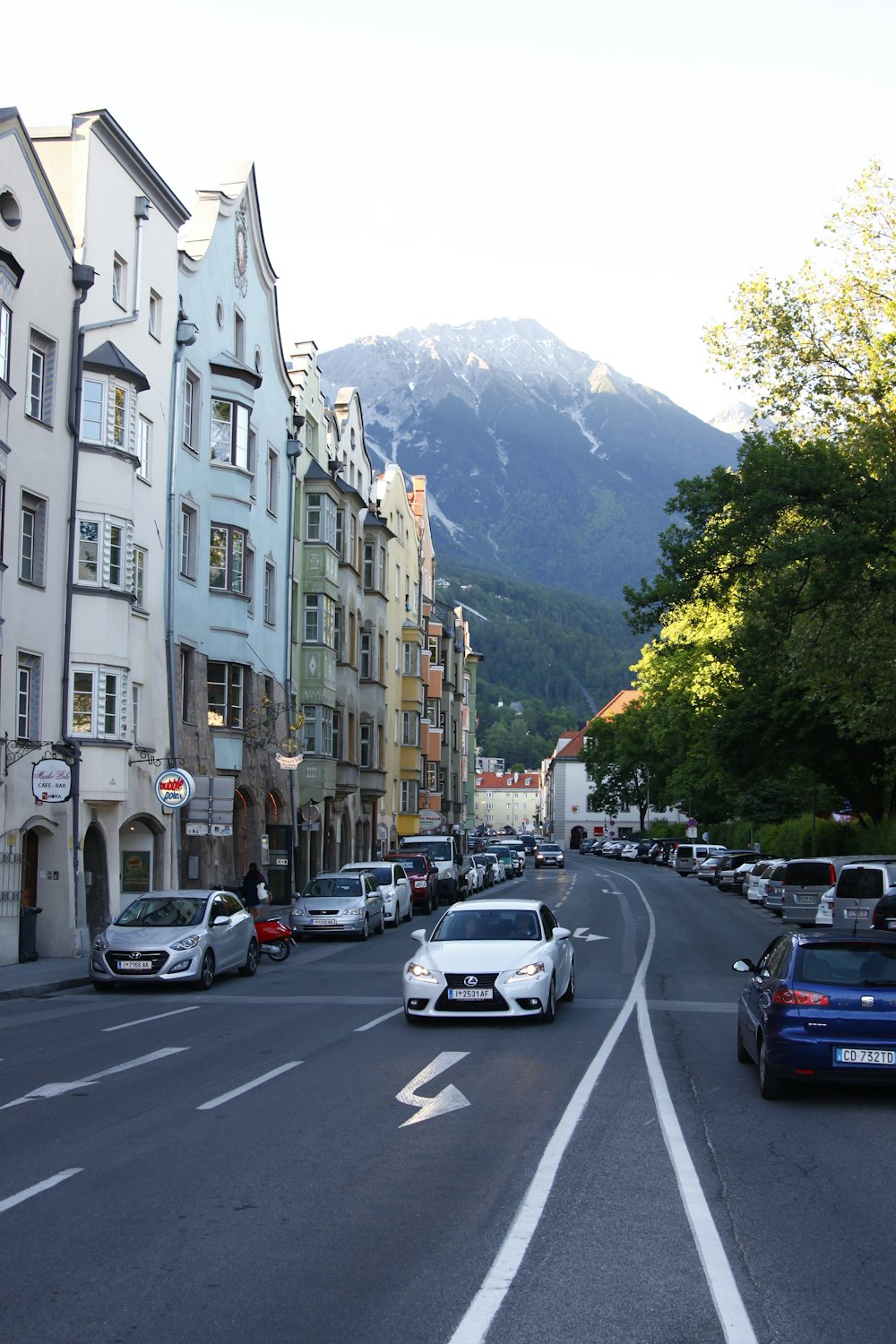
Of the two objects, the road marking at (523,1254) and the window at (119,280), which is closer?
the road marking at (523,1254)

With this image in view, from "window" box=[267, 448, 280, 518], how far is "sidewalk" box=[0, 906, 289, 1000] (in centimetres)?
2025

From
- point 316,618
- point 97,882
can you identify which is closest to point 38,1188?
point 97,882

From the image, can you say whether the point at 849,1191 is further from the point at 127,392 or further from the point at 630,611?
the point at 127,392

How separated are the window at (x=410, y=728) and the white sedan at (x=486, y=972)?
5181 cm

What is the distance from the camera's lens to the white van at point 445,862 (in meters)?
47.4

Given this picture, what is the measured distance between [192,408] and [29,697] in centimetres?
1287

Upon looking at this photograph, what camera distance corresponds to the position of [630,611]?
28.4 metres

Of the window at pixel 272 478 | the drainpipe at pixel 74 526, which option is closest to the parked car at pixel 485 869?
the window at pixel 272 478

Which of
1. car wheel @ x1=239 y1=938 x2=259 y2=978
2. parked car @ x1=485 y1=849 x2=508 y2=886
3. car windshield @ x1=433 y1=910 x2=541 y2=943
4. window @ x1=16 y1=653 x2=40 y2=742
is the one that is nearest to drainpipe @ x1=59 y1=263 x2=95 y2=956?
window @ x1=16 y1=653 x2=40 y2=742

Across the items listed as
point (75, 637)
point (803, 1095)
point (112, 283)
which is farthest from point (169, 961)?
point (112, 283)

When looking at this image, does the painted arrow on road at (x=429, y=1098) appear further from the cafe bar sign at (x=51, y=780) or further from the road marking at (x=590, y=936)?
the road marking at (x=590, y=936)

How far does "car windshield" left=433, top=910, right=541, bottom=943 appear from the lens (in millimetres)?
17578

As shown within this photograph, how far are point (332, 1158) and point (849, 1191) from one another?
3232 millimetres

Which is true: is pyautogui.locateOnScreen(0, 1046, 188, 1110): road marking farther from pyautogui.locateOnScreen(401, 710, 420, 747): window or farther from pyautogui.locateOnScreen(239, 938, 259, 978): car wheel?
pyautogui.locateOnScreen(401, 710, 420, 747): window
